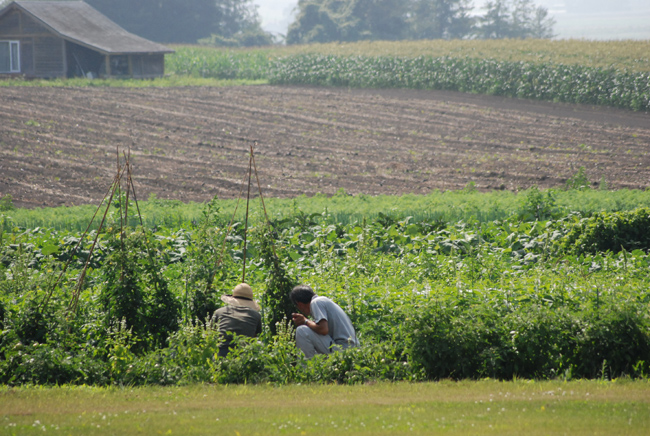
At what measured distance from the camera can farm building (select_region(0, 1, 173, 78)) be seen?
37312 millimetres

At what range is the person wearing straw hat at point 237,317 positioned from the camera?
7195mm

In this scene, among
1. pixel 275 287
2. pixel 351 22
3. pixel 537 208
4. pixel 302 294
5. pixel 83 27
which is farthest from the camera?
pixel 351 22

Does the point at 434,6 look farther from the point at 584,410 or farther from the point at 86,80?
the point at 584,410

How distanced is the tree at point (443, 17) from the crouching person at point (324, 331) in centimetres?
7257

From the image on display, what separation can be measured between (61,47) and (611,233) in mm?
34596

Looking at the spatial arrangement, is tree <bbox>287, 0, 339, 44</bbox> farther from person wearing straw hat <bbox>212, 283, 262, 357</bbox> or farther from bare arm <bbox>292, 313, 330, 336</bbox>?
bare arm <bbox>292, 313, 330, 336</bbox>

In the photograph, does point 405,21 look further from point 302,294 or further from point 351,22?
point 302,294

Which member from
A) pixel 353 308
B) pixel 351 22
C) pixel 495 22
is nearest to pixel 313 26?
pixel 351 22

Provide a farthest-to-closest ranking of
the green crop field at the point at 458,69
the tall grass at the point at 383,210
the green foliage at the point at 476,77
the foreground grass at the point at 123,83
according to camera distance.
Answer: the foreground grass at the point at 123,83, the green crop field at the point at 458,69, the green foliage at the point at 476,77, the tall grass at the point at 383,210

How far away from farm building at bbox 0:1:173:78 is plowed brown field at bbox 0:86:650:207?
612 centimetres

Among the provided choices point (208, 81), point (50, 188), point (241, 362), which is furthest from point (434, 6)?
point (241, 362)

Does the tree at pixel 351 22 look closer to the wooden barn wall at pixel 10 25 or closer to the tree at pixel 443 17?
the tree at pixel 443 17

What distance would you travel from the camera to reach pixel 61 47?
3756 cm

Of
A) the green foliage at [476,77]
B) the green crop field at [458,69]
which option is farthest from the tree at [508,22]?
the green foliage at [476,77]
